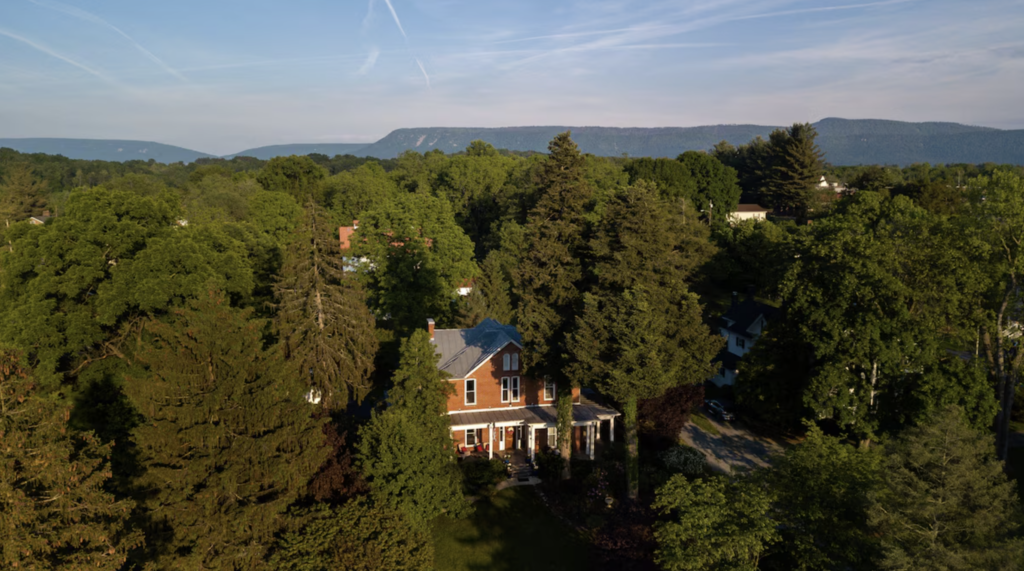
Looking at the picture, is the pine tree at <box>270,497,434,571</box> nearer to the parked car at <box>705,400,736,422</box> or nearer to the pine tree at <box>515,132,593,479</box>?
the pine tree at <box>515,132,593,479</box>

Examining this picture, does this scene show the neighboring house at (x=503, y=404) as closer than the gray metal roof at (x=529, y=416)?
No

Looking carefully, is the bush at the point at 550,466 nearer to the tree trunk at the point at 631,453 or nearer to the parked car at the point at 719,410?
the tree trunk at the point at 631,453

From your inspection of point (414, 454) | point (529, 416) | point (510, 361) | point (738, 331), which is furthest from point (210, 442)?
point (738, 331)

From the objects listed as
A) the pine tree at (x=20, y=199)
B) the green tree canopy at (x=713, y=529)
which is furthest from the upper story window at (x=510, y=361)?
the pine tree at (x=20, y=199)

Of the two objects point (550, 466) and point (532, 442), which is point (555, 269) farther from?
point (550, 466)

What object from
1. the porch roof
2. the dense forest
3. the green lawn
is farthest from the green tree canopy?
the porch roof

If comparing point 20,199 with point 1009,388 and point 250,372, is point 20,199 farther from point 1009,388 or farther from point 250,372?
point 1009,388
